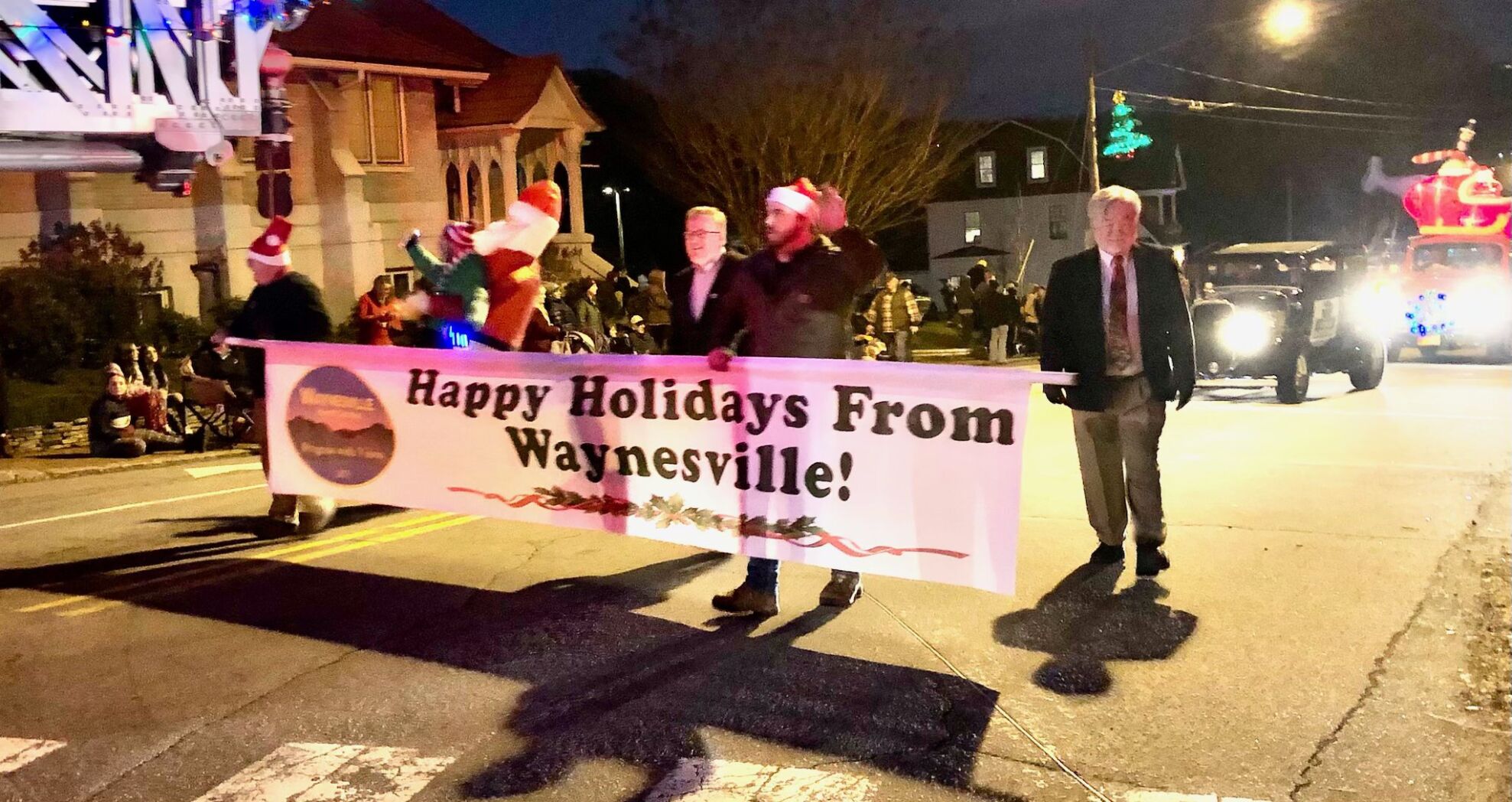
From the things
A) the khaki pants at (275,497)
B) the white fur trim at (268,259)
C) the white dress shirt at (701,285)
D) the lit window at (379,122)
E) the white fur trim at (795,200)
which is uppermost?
the lit window at (379,122)

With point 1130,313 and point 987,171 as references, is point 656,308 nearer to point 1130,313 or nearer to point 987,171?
point 1130,313

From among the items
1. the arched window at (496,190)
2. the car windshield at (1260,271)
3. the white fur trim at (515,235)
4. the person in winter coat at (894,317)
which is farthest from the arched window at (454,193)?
the white fur trim at (515,235)

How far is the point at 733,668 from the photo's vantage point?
5.55m

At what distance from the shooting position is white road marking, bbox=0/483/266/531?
9773 mm

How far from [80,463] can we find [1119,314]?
11.5 metres

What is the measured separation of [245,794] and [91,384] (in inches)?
584

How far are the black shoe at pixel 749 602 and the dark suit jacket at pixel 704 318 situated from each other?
113 centimetres

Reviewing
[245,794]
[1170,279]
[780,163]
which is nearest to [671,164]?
[780,163]

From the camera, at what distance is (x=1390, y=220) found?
44.8m

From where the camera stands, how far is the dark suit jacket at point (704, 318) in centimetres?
648

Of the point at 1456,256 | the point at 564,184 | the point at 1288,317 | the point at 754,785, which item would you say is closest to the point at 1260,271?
the point at 1288,317

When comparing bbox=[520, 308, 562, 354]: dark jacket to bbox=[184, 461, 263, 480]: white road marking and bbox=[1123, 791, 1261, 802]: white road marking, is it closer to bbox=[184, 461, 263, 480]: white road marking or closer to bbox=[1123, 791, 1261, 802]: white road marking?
bbox=[184, 461, 263, 480]: white road marking

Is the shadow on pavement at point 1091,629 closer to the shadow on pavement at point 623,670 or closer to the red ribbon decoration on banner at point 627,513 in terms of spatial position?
the shadow on pavement at point 623,670

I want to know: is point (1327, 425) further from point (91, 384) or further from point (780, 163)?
point (780, 163)
